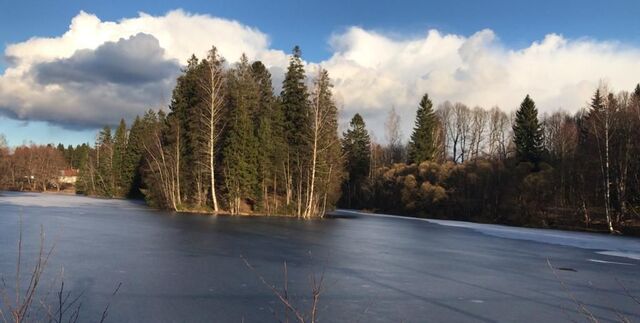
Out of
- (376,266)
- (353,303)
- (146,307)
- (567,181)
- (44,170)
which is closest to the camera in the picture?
(146,307)

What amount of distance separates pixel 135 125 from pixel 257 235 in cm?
6664

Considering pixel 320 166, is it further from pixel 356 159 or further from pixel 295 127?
pixel 356 159

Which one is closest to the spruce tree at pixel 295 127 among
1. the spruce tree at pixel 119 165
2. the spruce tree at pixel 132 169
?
the spruce tree at pixel 132 169

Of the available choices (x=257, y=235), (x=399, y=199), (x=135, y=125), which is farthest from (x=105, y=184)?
(x=257, y=235)

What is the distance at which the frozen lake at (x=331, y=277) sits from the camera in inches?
337

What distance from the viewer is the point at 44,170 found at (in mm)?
100812

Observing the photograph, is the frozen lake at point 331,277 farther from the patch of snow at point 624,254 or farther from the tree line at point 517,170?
the tree line at point 517,170

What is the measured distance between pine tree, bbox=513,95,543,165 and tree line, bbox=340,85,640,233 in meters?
0.11

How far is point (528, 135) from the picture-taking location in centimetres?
5159

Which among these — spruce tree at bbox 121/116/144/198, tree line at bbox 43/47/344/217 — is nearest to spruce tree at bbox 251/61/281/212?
tree line at bbox 43/47/344/217

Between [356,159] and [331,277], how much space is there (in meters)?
59.0

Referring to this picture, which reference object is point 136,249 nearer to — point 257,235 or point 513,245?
point 257,235

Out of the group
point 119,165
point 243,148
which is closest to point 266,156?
point 243,148

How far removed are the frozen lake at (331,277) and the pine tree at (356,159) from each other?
1845 inches
